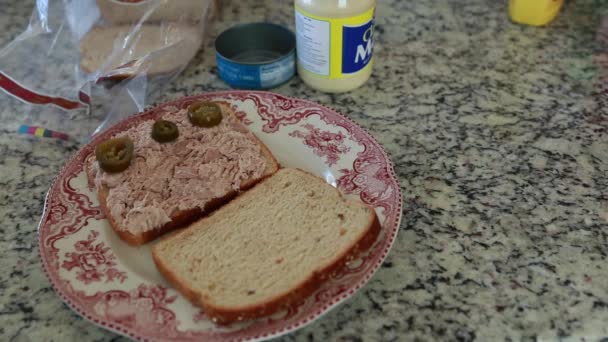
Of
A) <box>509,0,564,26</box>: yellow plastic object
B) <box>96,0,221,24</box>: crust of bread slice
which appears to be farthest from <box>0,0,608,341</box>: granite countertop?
<box>96,0,221,24</box>: crust of bread slice

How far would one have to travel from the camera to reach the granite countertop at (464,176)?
3.59 feet

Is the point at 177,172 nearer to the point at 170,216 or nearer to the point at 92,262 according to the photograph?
the point at 170,216

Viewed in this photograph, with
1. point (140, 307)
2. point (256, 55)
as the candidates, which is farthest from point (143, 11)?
point (140, 307)

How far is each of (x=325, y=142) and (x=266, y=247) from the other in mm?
373

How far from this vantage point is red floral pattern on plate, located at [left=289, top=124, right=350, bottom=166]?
1371mm

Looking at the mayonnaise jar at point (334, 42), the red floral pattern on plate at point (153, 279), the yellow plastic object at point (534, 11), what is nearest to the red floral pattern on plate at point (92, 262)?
the red floral pattern on plate at point (153, 279)

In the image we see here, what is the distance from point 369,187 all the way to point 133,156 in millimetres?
554

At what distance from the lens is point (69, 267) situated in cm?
111

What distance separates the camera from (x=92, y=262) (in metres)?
1.13

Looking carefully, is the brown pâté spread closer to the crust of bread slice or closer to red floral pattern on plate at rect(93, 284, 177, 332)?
red floral pattern on plate at rect(93, 284, 177, 332)

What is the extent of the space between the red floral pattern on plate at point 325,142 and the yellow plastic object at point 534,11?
90cm

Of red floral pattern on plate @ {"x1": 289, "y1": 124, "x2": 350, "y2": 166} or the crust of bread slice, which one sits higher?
the crust of bread slice

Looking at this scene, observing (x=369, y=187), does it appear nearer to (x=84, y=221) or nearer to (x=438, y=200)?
(x=438, y=200)

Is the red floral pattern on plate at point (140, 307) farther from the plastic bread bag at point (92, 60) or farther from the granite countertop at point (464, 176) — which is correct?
the plastic bread bag at point (92, 60)
